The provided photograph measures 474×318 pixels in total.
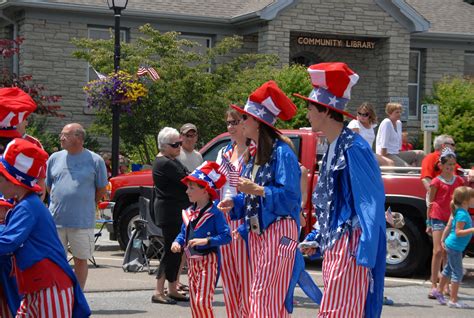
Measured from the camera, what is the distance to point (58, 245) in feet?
18.2

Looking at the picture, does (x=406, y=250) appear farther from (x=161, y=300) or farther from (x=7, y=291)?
(x=7, y=291)

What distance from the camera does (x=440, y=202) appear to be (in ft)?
35.3

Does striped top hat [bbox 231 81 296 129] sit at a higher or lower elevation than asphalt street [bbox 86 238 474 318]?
higher

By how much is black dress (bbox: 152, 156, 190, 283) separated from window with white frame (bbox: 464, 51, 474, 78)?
67.7 ft

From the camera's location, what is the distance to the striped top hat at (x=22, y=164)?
17.7 feet

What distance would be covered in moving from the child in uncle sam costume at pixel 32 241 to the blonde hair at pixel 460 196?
554 cm

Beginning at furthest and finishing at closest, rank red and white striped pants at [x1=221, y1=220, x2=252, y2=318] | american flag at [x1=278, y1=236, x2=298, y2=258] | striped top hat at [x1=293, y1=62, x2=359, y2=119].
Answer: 1. red and white striped pants at [x1=221, y1=220, x2=252, y2=318]
2. american flag at [x1=278, y1=236, x2=298, y2=258]
3. striped top hat at [x1=293, y1=62, x2=359, y2=119]

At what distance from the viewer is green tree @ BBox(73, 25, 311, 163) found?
20.5 m

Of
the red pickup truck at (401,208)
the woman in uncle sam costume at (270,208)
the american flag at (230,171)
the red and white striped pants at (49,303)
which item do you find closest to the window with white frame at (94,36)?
the red pickup truck at (401,208)

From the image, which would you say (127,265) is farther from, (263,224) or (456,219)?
(263,224)

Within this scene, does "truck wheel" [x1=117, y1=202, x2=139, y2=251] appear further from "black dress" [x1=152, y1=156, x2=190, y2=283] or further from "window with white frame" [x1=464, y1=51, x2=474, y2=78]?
"window with white frame" [x1=464, y1=51, x2=474, y2=78]

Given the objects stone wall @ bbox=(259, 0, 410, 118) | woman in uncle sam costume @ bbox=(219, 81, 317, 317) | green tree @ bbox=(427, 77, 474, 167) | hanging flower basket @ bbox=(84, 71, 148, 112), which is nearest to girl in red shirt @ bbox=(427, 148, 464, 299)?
woman in uncle sam costume @ bbox=(219, 81, 317, 317)

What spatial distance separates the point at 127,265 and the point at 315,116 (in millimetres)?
6675

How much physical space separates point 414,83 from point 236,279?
74.1 feet
